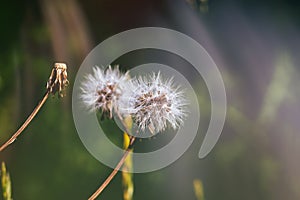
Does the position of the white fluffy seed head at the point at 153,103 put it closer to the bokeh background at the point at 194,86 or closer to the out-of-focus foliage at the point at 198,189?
the bokeh background at the point at 194,86

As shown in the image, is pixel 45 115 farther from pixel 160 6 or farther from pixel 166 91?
pixel 160 6

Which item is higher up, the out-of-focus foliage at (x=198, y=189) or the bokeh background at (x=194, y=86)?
the bokeh background at (x=194, y=86)

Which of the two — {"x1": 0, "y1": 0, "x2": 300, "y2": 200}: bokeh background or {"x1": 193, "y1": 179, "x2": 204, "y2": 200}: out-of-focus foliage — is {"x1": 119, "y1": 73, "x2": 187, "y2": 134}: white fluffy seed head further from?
{"x1": 193, "y1": 179, "x2": 204, "y2": 200}: out-of-focus foliage

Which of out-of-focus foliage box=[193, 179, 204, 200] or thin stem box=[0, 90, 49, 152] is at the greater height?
thin stem box=[0, 90, 49, 152]

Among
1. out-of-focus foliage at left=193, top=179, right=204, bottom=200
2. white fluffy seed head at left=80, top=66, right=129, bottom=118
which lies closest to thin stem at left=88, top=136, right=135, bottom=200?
white fluffy seed head at left=80, top=66, right=129, bottom=118

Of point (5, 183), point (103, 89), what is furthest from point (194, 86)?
point (5, 183)

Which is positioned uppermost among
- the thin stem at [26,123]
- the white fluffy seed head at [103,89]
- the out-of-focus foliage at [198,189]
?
the white fluffy seed head at [103,89]

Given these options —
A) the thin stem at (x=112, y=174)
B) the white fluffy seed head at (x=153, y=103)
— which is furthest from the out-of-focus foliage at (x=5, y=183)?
the white fluffy seed head at (x=153, y=103)
